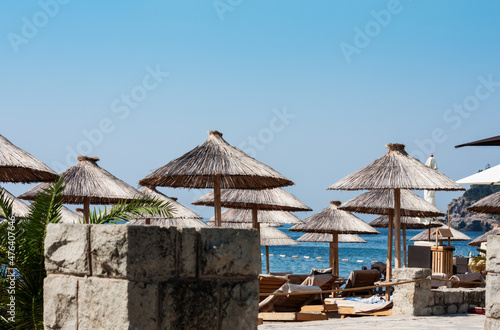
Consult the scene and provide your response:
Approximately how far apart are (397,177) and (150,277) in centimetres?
944

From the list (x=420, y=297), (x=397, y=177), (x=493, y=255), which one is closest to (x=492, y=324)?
(x=493, y=255)

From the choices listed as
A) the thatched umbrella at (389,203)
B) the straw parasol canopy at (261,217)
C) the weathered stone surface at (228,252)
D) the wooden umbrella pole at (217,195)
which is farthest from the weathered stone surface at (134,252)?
the straw parasol canopy at (261,217)

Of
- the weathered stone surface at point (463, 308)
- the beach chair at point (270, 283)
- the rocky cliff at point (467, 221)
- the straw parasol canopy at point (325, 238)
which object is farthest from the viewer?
the rocky cliff at point (467, 221)

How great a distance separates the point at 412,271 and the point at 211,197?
6568mm

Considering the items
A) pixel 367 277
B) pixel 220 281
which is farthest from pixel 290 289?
pixel 220 281

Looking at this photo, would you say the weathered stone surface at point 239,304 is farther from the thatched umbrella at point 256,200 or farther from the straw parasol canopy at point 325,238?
the straw parasol canopy at point 325,238

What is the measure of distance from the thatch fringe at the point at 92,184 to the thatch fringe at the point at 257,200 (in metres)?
2.69

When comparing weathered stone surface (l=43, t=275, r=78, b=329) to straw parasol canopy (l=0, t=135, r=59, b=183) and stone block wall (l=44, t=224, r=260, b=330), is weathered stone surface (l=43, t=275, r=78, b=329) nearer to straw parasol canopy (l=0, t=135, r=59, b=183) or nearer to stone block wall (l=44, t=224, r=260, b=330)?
stone block wall (l=44, t=224, r=260, b=330)

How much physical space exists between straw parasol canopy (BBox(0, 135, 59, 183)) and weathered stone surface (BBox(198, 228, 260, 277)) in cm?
597

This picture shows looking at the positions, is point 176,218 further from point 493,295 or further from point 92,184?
point 493,295

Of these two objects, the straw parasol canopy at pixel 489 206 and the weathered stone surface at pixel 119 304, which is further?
the straw parasol canopy at pixel 489 206

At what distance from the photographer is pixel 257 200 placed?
580 inches

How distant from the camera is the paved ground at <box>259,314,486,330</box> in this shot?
828 centimetres

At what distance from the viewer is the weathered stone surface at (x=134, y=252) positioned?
129 inches
